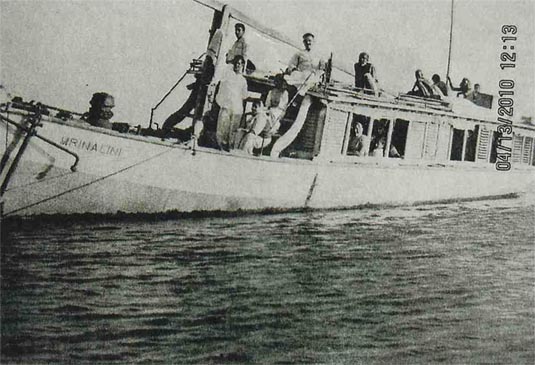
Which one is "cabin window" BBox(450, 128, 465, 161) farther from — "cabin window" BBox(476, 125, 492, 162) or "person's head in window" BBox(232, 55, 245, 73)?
"person's head in window" BBox(232, 55, 245, 73)

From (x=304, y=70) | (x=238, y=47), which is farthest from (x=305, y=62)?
A: (x=238, y=47)

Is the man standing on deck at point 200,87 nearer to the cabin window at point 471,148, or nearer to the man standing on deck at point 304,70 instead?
the man standing on deck at point 304,70

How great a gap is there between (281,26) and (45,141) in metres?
2.14

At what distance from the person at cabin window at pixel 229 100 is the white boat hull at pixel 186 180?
0.52 m

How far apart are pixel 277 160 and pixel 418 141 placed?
2308 millimetres

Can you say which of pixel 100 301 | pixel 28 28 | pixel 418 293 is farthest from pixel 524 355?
pixel 28 28

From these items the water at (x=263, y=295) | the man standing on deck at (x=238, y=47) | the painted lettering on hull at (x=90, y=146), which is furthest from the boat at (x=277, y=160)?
the water at (x=263, y=295)

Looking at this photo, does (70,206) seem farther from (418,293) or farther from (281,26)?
(418,293)

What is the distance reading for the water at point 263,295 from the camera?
3002 millimetres

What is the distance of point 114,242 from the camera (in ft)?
14.5

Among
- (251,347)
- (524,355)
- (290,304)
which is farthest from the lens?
(290,304)

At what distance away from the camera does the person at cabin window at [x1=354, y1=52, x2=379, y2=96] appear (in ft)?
21.5

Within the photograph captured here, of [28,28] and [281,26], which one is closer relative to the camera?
[28,28]

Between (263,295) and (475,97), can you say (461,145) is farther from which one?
(263,295)
